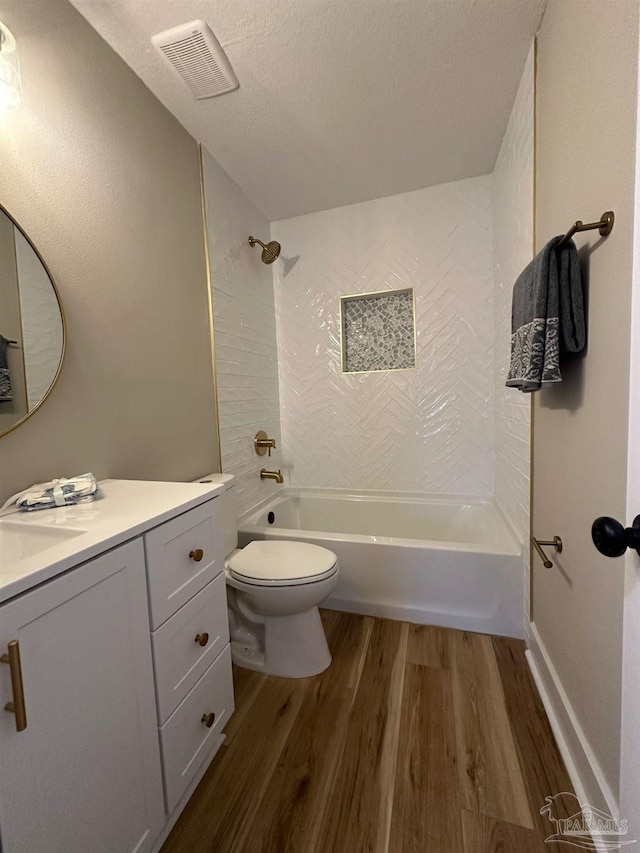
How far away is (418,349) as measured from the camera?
236cm

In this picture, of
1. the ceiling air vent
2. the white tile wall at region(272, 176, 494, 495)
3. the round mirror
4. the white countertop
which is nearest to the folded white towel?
the white countertop

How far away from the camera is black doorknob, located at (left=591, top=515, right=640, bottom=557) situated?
46cm

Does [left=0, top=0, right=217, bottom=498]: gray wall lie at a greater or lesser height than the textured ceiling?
lesser

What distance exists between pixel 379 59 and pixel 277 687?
2.58 meters

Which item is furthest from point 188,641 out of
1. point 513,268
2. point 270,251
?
point 270,251

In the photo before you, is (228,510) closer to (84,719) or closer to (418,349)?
(84,719)

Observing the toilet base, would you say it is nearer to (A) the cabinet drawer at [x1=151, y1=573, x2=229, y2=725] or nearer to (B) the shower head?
(A) the cabinet drawer at [x1=151, y1=573, x2=229, y2=725]

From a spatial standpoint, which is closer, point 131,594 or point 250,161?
point 131,594

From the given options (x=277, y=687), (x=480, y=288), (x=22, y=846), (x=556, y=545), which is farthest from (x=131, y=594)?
(x=480, y=288)

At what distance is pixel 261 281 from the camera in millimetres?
2449

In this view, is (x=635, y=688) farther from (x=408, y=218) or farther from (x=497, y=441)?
(x=408, y=218)

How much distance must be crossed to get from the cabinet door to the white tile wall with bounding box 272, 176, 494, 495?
189 cm

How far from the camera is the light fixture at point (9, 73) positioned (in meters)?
0.91

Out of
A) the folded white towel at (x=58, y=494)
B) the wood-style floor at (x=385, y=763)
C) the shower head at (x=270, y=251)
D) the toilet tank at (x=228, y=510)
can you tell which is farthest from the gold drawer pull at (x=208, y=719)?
the shower head at (x=270, y=251)
